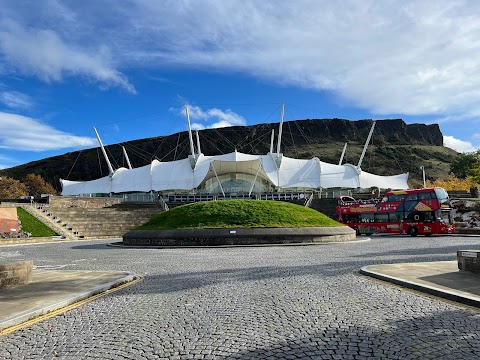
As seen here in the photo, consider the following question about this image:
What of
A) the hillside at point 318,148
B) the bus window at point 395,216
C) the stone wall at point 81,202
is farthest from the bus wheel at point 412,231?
the hillside at point 318,148

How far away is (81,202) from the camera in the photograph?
2010 inches

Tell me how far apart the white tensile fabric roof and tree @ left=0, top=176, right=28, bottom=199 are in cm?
2030

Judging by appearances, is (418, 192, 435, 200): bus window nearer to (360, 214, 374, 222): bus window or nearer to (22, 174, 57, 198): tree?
(360, 214, 374, 222): bus window

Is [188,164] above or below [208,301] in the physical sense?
above

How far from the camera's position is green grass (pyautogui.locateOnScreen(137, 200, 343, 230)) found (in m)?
24.2

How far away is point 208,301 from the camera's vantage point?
24.1 ft

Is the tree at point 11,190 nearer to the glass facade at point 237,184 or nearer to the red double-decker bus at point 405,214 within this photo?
the glass facade at point 237,184

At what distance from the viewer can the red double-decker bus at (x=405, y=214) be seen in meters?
30.6

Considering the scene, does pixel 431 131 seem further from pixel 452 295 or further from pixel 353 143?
pixel 452 295

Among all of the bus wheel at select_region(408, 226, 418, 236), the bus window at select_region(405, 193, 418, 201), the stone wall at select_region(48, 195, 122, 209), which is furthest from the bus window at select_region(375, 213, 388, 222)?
the stone wall at select_region(48, 195, 122, 209)

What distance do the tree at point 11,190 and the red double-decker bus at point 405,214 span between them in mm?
80522

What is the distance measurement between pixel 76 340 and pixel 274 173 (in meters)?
75.0

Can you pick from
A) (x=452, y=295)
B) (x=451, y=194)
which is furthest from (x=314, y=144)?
(x=452, y=295)

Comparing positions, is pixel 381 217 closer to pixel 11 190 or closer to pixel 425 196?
pixel 425 196
